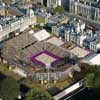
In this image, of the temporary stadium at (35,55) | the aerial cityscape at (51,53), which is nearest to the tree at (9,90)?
the aerial cityscape at (51,53)

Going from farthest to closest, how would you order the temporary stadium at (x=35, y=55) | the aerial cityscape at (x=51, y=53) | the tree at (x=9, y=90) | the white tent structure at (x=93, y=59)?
1. the white tent structure at (x=93, y=59)
2. the temporary stadium at (x=35, y=55)
3. the aerial cityscape at (x=51, y=53)
4. the tree at (x=9, y=90)

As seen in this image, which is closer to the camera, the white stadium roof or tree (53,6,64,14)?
the white stadium roof

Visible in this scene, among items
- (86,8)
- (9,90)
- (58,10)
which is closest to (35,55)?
(9,90)

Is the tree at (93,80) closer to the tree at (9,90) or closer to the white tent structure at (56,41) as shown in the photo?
the tree at (9,90)

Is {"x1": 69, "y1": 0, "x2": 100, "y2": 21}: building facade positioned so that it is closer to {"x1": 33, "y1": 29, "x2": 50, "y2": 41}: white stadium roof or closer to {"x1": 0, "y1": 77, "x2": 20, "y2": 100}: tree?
{"x1": 33, "y1": 29, "x2": 50, "y2": 41}: white stadium roof

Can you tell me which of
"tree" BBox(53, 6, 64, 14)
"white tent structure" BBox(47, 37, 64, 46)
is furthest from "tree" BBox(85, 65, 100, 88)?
"tree" BBox(53, 6, 64, 14)

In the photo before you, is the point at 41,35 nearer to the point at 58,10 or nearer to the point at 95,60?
the point at 95,60

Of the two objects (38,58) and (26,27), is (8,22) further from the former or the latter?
(38,58)
